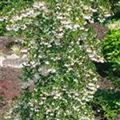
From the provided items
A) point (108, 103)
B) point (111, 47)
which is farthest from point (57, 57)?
point (111, 47)

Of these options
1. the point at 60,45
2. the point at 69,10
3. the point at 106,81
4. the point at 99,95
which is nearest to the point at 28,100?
the point at 60,45

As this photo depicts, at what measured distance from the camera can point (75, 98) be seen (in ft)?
22.9

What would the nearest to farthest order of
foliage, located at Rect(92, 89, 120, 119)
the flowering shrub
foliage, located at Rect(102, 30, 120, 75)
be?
the flowering shrub, foliage, located at Rect(92, 89, 120, 119), foliage, located at Rect(102, 30, 120, 75)

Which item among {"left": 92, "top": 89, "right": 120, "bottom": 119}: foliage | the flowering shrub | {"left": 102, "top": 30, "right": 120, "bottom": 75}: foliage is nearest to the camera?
the flowering shrub

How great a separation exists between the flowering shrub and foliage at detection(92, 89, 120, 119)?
2.60m

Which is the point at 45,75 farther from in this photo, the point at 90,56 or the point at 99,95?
the point at 99,95

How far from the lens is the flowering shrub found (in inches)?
259

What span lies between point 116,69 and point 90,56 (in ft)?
13.8

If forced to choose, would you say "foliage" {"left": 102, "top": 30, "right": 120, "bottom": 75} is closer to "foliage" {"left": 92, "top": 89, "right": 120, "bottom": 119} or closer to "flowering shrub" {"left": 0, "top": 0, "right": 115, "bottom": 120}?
"foliage" {"left": 92, "top": 89, "right": 120, "bottom": 119}

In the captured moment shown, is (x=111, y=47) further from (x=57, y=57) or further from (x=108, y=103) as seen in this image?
(x=57, y=57)

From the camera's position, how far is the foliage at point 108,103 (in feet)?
32.0

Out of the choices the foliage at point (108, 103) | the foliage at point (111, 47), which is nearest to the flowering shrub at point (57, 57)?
the foliage at point (108, 103)

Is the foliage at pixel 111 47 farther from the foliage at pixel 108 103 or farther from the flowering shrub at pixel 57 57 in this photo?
the flowering shrub at pixel 57 57

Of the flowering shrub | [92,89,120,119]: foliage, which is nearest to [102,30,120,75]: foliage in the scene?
[92,89,120,119]: foliage
